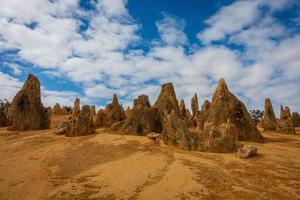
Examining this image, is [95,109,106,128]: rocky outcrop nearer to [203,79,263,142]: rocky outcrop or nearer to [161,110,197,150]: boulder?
[203,79,263,142]: rocky outcrop

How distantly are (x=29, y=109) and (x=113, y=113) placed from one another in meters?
6.86

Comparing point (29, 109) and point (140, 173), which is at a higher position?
point (29, 109)

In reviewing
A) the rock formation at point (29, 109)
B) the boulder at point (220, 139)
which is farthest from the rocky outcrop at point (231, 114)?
the rock formation at point (29, 109)

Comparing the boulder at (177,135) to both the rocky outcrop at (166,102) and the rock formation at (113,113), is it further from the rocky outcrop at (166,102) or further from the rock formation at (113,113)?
the rock formation at (113,113)

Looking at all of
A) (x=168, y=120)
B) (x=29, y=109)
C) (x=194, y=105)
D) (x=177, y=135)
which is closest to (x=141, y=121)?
(x=168, y=120)

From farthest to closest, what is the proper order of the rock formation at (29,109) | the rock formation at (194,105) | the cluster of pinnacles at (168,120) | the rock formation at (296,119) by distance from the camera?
the rock formation at (296,119)
the rock formation at (194,105)
the rock formation at (29,109)
the cluster of pinnacles at (168,120)

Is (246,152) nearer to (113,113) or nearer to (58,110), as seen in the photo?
(113,113)

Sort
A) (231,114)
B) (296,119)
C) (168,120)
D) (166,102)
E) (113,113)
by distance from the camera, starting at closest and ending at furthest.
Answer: (168,120)
(231,114)
(166,102)
(113,113)
(296,119)

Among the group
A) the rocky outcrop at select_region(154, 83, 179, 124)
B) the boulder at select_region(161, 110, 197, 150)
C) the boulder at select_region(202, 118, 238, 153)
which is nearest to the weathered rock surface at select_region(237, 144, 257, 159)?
the boulder at select_region(202, 118, 238, 153)

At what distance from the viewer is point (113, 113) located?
25938 mm

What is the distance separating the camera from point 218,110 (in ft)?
63.3

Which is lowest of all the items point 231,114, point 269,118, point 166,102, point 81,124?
point 81,124

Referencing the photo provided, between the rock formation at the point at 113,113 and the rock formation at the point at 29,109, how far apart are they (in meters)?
5.11

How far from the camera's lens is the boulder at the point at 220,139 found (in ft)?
47.0
